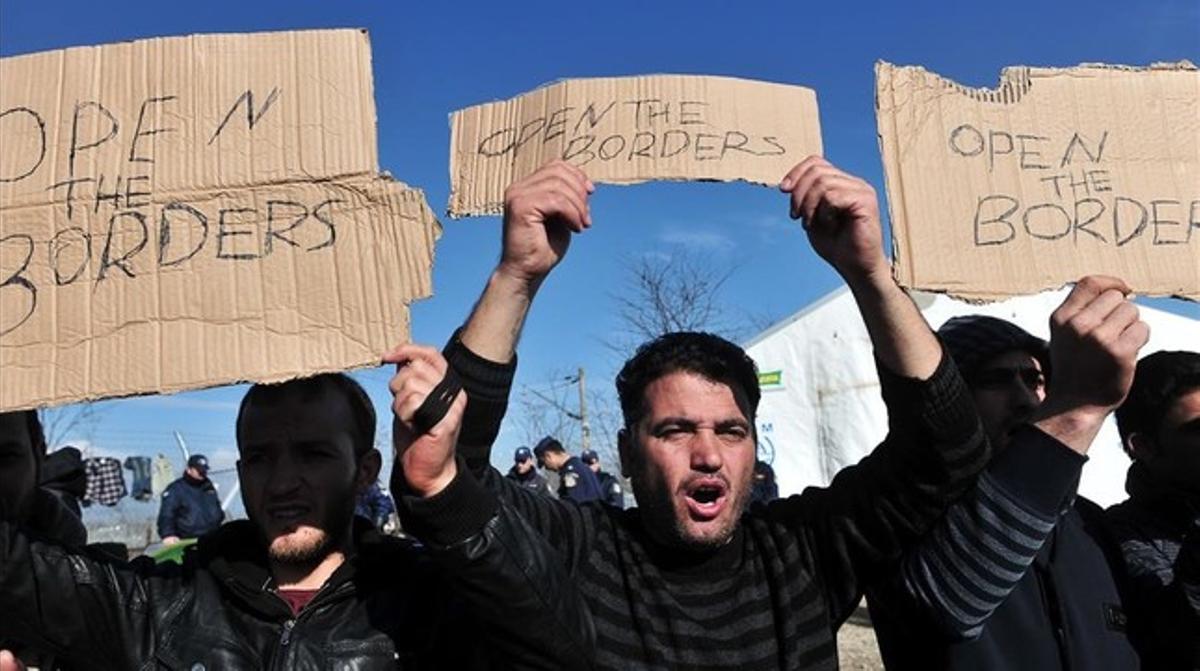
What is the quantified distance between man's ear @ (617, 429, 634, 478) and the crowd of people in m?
0.01

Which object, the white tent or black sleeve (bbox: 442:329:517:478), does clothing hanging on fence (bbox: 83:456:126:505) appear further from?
black sleeve (bbox: 442:329:517:478)

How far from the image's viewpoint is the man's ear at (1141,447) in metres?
2.70

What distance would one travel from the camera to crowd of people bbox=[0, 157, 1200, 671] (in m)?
1.86

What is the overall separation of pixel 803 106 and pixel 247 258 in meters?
1.26

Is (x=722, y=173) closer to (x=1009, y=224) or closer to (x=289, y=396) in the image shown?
(x=1009, y=224)

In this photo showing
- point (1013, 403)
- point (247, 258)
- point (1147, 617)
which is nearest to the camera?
point (247, 258)

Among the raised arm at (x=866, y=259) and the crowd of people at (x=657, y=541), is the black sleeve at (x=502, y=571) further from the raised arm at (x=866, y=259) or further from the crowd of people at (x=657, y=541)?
the raised arm at (x=866, y=259)

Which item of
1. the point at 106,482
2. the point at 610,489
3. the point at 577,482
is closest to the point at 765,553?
the point at 577,482

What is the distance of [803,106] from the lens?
91.5 inches

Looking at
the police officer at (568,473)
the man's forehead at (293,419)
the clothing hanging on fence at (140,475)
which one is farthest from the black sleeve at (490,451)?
the clothing hanging on fence at (140,475)

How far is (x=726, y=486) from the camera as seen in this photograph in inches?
81.8

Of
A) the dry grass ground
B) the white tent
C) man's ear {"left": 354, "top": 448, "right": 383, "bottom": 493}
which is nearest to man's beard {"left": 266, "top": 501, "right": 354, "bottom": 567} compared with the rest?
man's ear {"left": 354, "top": 448, "right": 383, "bottom": 493}

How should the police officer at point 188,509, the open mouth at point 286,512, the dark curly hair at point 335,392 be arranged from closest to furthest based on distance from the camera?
the open mouth at point 286,512 → the dark curly hair at point 335,392 → the police officer at point 188,509

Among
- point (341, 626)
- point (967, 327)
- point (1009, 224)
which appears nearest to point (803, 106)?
point (1009, 224)
